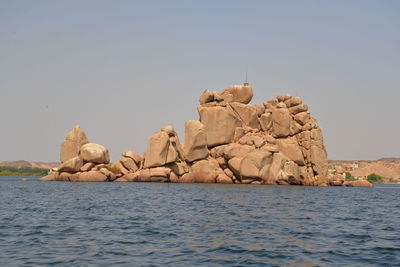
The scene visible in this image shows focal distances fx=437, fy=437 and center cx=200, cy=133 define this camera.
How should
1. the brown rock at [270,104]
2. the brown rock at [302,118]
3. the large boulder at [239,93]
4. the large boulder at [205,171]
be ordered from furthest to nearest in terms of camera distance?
the brown rock at [270,104] → the large boulder at [239,93] → the brown rock at [302,118] → the large boulder at [205,171]

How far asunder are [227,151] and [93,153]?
20.8 metres

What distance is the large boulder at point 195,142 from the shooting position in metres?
69.1

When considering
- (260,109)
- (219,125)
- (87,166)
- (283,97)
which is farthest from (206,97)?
(87,166)

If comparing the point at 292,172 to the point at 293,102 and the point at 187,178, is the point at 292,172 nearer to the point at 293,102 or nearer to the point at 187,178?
the point at 293,102

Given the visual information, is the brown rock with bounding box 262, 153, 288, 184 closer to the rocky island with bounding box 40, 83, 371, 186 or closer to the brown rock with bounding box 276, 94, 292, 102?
the rocky island with bounding box 40, 83, 371, 186

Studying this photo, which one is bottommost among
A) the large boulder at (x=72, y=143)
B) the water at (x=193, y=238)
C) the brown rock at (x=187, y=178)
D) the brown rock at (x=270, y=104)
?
the water at (x=193, y=238)

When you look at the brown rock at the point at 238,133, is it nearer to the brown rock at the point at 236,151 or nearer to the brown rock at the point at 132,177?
the brown rock at the point at 236,151

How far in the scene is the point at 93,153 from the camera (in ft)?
221

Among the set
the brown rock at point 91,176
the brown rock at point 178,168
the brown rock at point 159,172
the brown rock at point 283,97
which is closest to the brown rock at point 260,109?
the brown rock at point 283,97

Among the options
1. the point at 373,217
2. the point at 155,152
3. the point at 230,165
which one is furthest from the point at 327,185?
the point at 373,217

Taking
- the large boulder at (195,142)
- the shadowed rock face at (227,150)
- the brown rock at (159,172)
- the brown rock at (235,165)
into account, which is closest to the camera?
the brown rock at (235,165)

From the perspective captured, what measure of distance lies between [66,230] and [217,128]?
180 ft

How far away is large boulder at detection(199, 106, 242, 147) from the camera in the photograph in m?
71.9

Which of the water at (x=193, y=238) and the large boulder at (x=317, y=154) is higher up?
the large boulder at (x=317, y=154)
